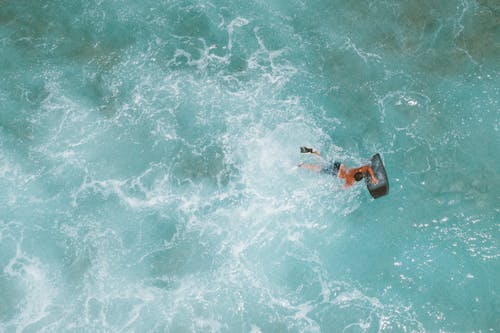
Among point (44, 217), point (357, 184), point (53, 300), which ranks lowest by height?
point (53, 300)

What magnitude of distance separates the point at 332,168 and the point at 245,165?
169 inches

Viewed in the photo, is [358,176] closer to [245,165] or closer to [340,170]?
[340,170]

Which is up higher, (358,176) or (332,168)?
(358,176)

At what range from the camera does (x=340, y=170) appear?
26016 mm

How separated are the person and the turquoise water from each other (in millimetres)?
405

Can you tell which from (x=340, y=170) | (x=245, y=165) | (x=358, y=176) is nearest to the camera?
(x=358, y=176)

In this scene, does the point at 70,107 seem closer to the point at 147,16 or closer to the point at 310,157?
the point at 147,16

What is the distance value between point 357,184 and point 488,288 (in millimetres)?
7373

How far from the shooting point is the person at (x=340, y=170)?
2566cm

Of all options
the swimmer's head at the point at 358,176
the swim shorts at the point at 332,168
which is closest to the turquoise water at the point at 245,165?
the swim shorts at the point at 332,168

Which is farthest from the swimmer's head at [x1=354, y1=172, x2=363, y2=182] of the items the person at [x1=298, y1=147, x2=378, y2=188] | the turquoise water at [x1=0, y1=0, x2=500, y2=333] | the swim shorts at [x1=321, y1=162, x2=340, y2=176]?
the swim shorts at [x1=321, y1=162, x2=340, y2=176]

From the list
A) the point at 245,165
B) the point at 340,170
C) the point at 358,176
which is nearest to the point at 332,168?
the point at 340,170

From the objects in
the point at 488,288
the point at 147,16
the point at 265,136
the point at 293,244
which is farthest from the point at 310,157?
the point at 147,16

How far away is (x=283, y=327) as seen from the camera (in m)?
23.8
